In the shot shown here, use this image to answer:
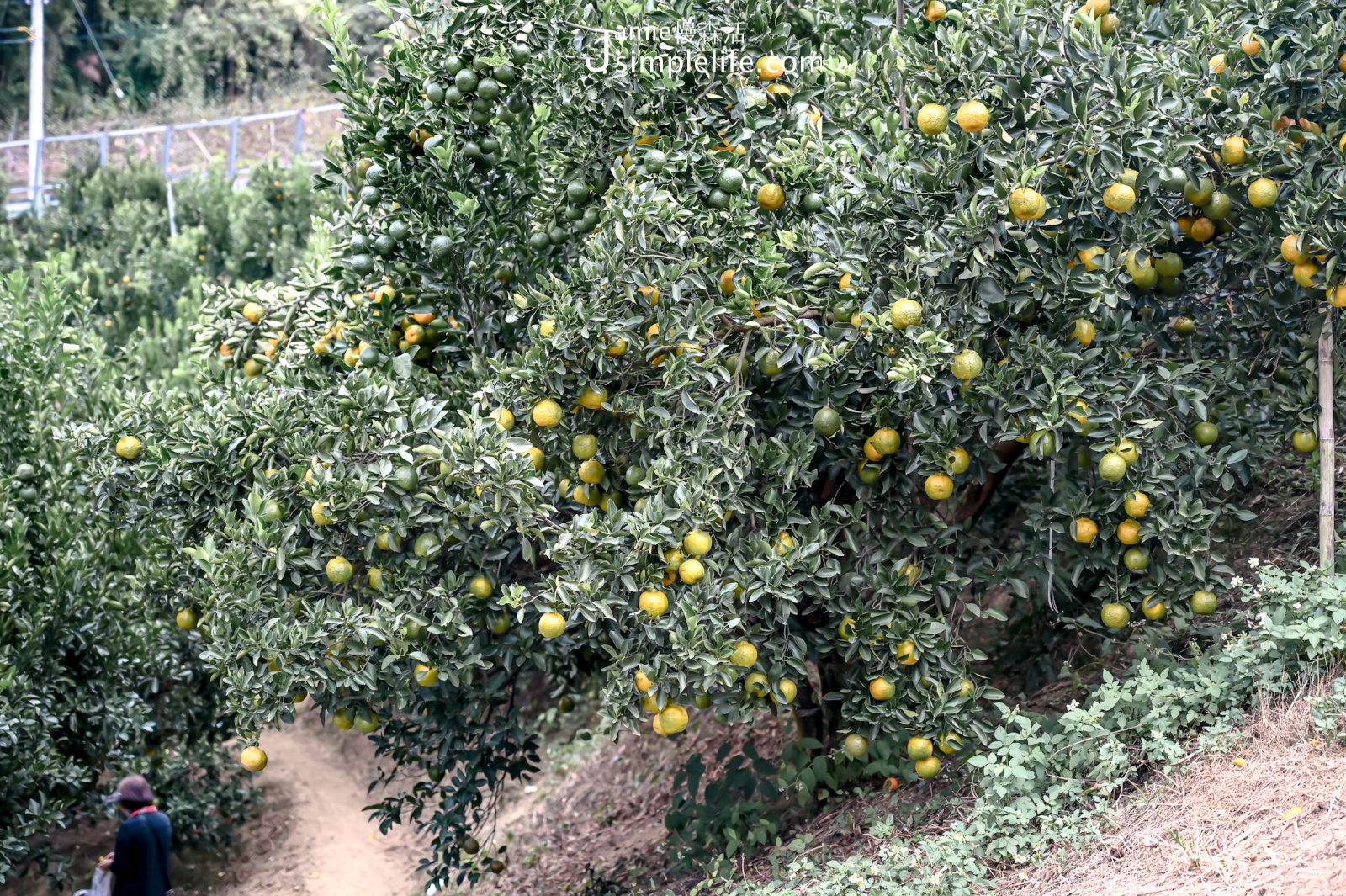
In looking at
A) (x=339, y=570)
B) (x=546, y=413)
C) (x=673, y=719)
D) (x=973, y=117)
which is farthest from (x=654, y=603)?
(x=973, y=117)

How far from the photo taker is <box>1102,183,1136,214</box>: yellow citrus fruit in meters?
3.56

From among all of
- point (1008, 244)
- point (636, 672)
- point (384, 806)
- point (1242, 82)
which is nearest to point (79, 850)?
point (384, 806)

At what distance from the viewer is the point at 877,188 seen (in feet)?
12.4

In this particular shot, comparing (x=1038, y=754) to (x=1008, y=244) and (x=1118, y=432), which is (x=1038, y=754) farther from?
(x=1008, y=244)

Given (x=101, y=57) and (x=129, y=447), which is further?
(x=101, y=57)

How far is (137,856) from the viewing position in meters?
5.30

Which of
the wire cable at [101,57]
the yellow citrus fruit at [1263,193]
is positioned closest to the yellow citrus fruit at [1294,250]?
the yellow citrus fruit at [1263,193]

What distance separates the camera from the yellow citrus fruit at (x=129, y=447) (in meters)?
4.59

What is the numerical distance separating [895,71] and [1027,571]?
75.9 inches

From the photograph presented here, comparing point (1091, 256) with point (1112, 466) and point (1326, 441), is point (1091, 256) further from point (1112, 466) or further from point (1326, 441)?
point (1326, 441)

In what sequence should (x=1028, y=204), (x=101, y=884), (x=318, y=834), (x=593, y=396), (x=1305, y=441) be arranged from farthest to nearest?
(x=318, y=834)
(x=101, y=884)
(x=1305, y=441)
(x=593, y=396)
(x=1028, y=204)

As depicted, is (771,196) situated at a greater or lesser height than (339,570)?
greater

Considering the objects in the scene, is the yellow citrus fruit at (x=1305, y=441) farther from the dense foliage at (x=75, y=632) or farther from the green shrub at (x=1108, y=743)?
the dense foliage at (x=75, y=632)

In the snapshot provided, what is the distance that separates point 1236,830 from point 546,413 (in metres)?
2.55
